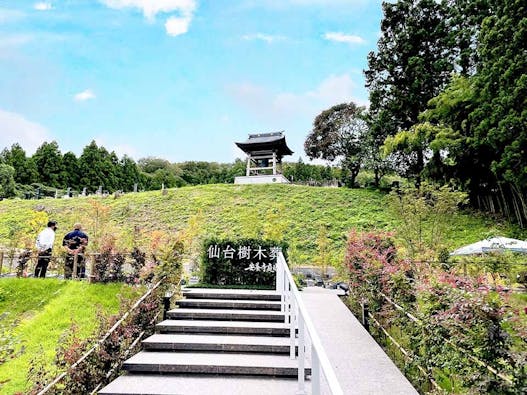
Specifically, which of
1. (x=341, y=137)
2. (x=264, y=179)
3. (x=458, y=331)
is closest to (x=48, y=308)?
(x=458, y=331)

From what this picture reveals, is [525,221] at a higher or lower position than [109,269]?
higher

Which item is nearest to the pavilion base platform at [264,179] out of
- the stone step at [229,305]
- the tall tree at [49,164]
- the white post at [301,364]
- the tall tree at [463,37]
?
the tall tree at [463,37]

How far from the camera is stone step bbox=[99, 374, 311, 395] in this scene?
11.3 feet

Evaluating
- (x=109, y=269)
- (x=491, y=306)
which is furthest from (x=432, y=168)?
(x=491, y=306)

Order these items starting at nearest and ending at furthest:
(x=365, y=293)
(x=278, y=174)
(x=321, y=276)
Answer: (x=365, y=293)
(x=321, y=276)
(x=278, y=174)

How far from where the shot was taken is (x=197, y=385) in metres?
3.65

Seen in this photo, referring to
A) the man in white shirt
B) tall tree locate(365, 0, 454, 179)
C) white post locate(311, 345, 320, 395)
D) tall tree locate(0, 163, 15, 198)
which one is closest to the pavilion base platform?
tall tree locate(365, 0, 454, 179)

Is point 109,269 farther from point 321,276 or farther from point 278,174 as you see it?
point 278,174

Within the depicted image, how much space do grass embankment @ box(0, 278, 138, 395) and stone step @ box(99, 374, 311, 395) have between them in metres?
1.51

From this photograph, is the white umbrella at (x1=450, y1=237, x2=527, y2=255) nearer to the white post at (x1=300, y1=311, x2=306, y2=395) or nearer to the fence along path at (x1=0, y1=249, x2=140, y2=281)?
the white post at (x1=300, y1=311, x2=306, y2=395)

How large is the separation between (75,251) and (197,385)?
5.57 meters

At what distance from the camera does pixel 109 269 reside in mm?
7707

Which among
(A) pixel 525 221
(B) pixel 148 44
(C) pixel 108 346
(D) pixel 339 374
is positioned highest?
(B) pixel 148 44

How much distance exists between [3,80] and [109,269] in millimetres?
6697
